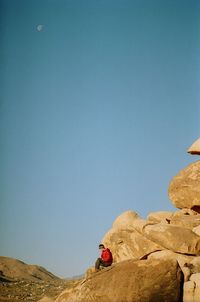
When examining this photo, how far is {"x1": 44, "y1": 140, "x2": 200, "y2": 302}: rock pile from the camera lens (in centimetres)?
1551

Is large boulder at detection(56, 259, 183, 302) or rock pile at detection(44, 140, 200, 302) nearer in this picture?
large boulder at detection(56, 259, 183, 302)

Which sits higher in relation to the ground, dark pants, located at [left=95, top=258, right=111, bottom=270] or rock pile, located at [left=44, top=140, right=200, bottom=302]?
rock pile, located at [left=44, top=140, right=200, bottom=302]

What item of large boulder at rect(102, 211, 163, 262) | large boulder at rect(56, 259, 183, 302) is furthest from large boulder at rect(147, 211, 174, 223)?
large boulder at rect(56, 259, 183, 302)

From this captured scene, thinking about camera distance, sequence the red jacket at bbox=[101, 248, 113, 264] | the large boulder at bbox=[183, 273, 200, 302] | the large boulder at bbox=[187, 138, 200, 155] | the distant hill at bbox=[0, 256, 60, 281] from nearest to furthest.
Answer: the large boulder at bbox=[183, 273, 200, 302] → the red jacket at bbox=[101, 248, 113, 264] → the large boulder at bbox=[187, 138, 200, 155] → the distant hill at bbox=[0, 256, 60, 281]

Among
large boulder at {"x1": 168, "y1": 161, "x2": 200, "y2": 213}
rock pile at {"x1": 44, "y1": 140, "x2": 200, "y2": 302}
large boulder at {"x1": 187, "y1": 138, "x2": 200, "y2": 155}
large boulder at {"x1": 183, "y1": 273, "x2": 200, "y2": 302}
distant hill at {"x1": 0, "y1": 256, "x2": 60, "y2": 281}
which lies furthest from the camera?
distant hill at {"x1": 0, "y1": 256, "x2": 60, "y2": 281}

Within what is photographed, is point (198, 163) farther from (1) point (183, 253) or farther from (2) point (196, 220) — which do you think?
(1) point (183, 253)

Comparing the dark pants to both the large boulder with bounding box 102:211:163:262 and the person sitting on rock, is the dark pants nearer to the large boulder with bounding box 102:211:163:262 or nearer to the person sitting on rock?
the person sitting on rock

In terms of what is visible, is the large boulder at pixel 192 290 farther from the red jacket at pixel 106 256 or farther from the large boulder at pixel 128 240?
the red jacket at pixel 106 256

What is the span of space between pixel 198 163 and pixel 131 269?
32.6ft

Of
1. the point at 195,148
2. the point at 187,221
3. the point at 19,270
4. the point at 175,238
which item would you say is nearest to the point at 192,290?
the point at 175,238

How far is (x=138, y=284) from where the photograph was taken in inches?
611

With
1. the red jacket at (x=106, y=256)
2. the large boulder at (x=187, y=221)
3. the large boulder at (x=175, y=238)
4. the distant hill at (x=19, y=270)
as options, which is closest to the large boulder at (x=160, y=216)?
the large boulder at (x=187, y=221)

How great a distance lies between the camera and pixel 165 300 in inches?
602

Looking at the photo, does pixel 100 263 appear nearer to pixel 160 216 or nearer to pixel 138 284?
pixel 138 284
